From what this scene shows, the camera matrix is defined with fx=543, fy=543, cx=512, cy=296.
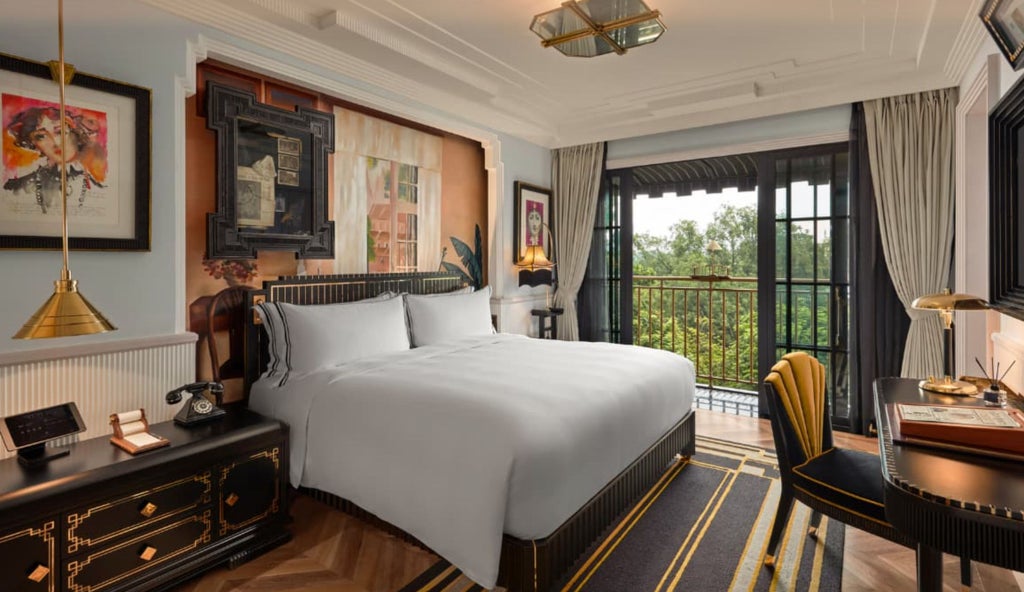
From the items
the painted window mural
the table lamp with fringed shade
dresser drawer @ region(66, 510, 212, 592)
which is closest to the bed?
dresser drawer @ region(66, 510, 212, 592)

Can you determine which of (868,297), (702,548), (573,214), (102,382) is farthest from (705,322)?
(102,382)

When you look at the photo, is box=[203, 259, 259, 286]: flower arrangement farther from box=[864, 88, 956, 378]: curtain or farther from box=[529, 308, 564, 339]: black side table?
box=[864, 88, 956, 378]: curtain

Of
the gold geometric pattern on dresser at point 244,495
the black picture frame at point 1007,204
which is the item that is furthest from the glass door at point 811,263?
the gold geometric pattern on dresser at point 244,495

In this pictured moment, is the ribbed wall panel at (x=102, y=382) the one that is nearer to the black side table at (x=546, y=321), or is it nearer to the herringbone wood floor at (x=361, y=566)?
the herringbone wood floor at (x=361, y=566)

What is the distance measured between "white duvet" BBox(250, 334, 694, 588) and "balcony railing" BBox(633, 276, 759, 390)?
287cm

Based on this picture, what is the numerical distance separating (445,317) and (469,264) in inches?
41.7

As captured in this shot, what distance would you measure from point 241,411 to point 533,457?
152cm

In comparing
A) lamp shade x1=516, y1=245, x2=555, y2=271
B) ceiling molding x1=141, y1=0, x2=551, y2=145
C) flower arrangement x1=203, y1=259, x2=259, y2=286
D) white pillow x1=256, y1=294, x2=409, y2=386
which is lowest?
white pillow x1=256, y1=294, x2=409, y2=386

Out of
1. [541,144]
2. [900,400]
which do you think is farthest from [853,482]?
[541,144]

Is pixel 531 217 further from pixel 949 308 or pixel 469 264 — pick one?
pixel 949 308

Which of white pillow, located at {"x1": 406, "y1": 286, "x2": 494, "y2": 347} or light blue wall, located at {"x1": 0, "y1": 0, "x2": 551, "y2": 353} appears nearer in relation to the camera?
light blue wall, located at {"x1": 0, "y1": 0, "x2": 551, "y2": 353}

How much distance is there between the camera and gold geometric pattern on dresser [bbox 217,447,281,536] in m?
2.22

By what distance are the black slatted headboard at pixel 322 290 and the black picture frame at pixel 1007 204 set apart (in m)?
3.28

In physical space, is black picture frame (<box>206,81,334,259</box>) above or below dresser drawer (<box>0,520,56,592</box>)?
above
